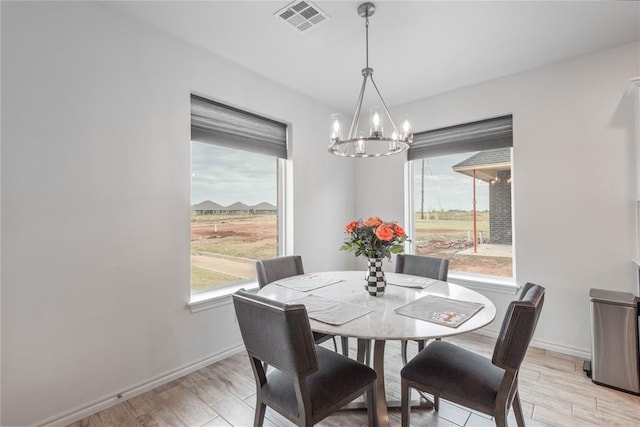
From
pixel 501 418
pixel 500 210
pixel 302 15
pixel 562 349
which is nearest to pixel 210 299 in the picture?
pixel 501 418

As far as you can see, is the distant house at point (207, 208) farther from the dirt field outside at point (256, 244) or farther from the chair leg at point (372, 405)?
the chair leg at point (372, 405)

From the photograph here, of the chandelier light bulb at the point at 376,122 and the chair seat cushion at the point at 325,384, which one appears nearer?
the chair seat cushion at the point at 325,384

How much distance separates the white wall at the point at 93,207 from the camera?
1641mm

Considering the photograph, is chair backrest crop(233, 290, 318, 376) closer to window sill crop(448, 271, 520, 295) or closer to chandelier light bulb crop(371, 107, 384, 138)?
chandelier light bulb crop(371, 107, 384, 138)

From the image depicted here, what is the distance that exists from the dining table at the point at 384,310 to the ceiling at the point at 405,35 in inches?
76.2

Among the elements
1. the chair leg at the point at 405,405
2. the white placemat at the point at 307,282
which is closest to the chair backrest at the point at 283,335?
the chair leg at the point at 405,405

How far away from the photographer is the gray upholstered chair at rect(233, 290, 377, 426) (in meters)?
1.21

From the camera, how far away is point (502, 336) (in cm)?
131

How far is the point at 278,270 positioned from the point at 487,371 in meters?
1.61

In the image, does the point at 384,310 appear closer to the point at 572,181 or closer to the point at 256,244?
the point at 256,244

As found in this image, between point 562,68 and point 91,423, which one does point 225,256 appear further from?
point 562,68

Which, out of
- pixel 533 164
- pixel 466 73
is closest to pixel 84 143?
pixel 466 73

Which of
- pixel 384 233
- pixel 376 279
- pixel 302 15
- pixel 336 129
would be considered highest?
pixel 302 15

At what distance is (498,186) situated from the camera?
315cm
